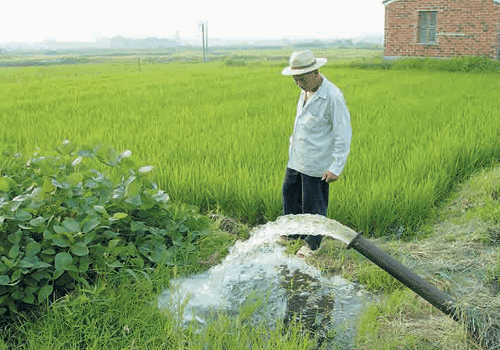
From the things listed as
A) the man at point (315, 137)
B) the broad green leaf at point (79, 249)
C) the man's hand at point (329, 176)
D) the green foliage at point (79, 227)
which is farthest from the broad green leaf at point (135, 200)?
the man's hand at point (329, 176)

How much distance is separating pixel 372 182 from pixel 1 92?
10213 millimetres

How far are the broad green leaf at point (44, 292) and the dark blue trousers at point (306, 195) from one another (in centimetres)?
149

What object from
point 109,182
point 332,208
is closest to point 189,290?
point 109,182

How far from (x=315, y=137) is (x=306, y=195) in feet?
1.19

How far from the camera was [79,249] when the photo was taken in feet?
8.45

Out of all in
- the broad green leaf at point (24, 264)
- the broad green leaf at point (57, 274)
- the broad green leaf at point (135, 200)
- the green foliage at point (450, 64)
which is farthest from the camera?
the green foliage at point (450, 64)

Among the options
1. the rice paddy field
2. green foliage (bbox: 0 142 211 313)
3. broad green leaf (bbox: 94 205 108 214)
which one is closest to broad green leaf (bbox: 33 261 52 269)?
green foliage (bbox: 0 142 211 313)

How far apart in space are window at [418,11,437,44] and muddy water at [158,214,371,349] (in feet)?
57.9

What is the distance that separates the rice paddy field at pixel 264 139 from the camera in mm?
3922

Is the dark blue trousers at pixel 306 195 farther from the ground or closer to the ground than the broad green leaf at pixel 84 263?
farther from the ground

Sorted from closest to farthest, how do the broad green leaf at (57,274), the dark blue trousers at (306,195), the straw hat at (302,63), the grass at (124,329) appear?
1. the grass at (124,329)
2. the broad green leaf at (57,274)
3. the straw hat at (302,63)
4. the dark blue trousers at (306,195)

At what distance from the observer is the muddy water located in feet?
8.47

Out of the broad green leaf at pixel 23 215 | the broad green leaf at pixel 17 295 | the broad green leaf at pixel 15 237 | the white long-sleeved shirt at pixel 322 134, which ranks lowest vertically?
the broad green leaf at pixel 17 295

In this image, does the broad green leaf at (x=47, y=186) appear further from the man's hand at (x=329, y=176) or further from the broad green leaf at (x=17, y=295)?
the man's hand at (x=329, y=176)
